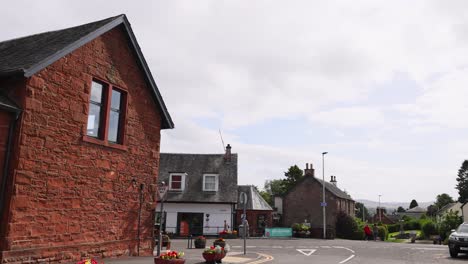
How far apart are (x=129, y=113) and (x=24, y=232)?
5.50 metres

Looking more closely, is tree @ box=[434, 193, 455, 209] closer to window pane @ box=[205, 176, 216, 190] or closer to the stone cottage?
the stone cottage

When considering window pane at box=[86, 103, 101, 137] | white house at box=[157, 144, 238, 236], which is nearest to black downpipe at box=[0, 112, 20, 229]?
window pane at box=[86, 103, 101, 137]

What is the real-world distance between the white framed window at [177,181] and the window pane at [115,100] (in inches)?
958

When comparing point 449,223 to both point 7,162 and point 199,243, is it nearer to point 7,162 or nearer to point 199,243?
point 199,243

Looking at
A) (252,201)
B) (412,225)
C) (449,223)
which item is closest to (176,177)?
(252,201)

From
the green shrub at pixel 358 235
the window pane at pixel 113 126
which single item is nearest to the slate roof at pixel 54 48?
the window pane at pixel 113 126

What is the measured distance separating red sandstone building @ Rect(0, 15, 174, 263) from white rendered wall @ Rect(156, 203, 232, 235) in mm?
21397

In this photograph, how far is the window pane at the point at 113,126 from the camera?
14.1m

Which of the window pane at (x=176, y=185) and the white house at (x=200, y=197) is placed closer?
the white house at (x=200, y=197)

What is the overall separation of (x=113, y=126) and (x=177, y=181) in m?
24.8

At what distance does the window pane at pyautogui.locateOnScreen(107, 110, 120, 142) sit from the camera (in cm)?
1412

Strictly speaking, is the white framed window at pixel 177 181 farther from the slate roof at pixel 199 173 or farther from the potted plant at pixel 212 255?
→ the potted plant at pixel 212 255

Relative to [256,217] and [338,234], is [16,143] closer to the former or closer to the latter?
[256,217]

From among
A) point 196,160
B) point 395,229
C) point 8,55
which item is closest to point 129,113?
point 8,55
